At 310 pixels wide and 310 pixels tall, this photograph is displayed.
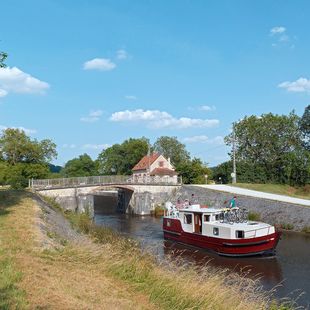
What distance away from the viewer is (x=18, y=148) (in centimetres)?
7988

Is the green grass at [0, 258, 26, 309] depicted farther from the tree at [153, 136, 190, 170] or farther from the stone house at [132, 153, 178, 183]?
the tree at [153, 136, 190, 170]

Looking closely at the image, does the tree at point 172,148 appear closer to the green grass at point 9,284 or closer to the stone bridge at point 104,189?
the stone bridge at point 104,189

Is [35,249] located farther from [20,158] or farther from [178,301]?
[20,158]

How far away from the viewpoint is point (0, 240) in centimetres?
1465

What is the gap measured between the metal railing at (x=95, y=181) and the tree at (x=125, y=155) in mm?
48595

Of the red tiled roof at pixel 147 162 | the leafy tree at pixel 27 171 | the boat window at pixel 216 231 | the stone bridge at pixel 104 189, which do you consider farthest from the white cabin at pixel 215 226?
the red tiled roof at pixel 147 162

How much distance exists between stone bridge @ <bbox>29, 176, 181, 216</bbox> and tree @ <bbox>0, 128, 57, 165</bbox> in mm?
24965

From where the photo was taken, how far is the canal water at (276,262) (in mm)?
21328

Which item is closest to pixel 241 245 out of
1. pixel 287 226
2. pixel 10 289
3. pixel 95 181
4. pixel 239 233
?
pixel 239 233

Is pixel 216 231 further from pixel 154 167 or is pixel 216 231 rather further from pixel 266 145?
pixel 154 167

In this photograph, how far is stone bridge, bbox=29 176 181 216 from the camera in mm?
53400

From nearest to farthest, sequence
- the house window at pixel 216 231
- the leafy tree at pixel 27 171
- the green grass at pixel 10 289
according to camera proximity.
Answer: the green grass at pixel 10 289, the house window at pixel 216 231, the leafy tree at pixel 27 171

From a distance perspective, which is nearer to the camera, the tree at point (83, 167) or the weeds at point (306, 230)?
the weeds at point (306, 230)

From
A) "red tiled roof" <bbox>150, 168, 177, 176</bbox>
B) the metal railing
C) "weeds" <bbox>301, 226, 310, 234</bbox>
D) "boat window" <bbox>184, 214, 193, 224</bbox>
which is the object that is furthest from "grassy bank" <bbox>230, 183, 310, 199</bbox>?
"boat window" <bbox>184, 214, 193, 224</bbox>
